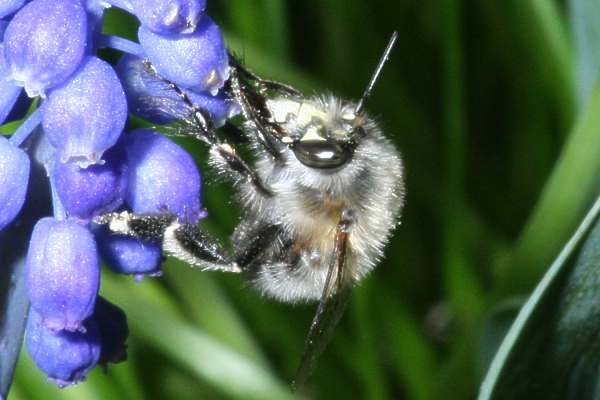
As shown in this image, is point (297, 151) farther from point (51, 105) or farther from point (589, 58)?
point (589, 58)

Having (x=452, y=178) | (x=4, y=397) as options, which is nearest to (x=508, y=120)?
(x=452, y=178)

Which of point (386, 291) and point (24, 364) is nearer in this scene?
point (24, 364)

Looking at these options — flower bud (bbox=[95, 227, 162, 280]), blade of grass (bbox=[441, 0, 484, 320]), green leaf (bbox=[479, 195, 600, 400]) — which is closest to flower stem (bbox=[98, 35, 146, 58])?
flower bud (bbox=[95, 227, 162, 280])

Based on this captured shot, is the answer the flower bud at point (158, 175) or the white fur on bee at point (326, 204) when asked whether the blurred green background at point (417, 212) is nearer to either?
the white fur on bee at point (326, 204)

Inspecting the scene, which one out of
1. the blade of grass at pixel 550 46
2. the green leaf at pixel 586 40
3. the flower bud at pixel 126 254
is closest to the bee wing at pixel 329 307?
the flower bud at pixel 126 254

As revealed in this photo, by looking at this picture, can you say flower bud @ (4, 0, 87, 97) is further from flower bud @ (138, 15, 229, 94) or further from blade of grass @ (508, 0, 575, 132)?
blade of grass @ (508, 0, 575, 132)
